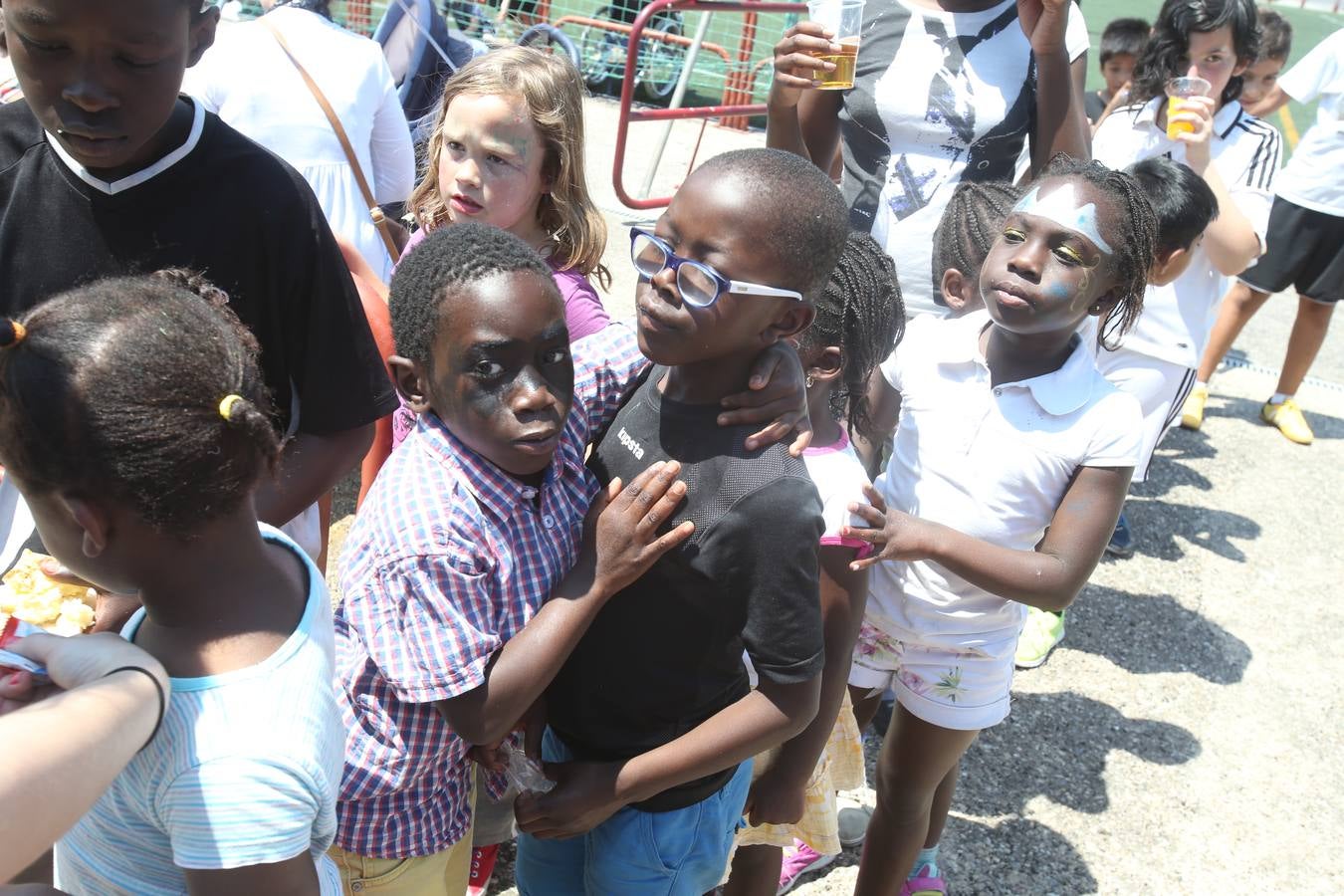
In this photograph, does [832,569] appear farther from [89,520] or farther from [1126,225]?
[89,520]

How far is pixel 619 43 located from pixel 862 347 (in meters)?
9.76

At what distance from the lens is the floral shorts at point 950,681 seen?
229 cm

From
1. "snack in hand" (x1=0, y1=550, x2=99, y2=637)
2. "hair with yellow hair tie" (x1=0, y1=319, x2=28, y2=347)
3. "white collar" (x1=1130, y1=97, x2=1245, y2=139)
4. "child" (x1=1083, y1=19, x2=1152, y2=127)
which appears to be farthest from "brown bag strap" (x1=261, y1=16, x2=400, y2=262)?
"child" (x1=1083, y1=19, x2=1152, y2=127)

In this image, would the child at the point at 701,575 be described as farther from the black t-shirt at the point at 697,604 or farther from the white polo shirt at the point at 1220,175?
the white polo shirt at the point at 1220,175

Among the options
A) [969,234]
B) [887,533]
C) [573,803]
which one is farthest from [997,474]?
[573,803]

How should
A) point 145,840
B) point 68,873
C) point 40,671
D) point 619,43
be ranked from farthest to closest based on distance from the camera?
point 619,43 → point 68,873 → point 145,840 → point 40,671

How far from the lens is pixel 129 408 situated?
1.13 metres

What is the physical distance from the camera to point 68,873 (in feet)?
4.37

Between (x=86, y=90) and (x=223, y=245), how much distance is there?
303 mm

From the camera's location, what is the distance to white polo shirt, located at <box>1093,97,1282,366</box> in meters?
3.97

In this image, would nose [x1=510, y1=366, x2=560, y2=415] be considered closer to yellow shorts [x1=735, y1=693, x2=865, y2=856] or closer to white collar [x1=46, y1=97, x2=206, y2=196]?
white collar [x1=46, y1=97, x2=206, y2=196]

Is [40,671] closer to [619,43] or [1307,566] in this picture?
[1307,566]

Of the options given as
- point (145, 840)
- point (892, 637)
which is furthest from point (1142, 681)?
point (145, 840)

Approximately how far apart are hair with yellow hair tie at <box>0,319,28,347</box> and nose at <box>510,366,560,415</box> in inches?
24.2
